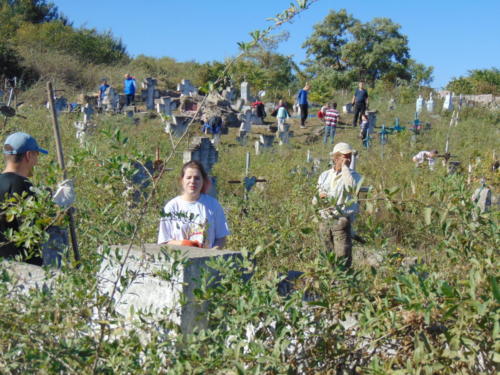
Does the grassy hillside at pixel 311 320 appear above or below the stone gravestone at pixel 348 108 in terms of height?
below

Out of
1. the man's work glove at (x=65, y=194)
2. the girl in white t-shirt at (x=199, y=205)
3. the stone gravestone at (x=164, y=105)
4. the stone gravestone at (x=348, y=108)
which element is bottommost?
the girl in white t-shirt at (x=199, y=205)

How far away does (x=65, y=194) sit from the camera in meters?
2.66

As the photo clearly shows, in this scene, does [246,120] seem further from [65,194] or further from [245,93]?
[65,194]

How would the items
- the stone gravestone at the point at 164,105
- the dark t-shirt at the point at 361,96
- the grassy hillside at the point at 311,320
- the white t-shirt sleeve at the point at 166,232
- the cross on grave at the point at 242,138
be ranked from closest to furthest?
the grassy hillside at the point at 311,320 → the white t-shirt sleeve at the point at 166,232 → the cross on grave at the point at 242,138 → the dark t-shirt at the point at 361,96 → the stone gravestone at the point at 164,105

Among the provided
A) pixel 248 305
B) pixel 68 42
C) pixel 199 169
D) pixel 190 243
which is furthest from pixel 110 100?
pixel 248 305

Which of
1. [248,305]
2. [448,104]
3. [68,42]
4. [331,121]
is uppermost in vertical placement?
[68,42]

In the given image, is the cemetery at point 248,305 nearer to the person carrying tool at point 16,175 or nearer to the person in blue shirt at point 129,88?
the person carrying tool at point 16,175

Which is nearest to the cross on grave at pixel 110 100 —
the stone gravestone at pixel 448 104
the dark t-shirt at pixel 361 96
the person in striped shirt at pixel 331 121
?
the person in striped shirt at pixel 331 121

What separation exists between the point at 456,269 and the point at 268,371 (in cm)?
93

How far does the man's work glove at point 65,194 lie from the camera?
8.70ft

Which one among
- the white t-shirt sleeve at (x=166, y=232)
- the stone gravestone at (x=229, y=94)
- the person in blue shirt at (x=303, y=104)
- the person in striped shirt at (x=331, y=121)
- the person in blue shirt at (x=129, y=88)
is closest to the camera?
the white t-shirt sleeve at (x=166, y=232)

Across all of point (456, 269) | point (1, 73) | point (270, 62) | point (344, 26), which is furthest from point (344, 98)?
point (456, 269)

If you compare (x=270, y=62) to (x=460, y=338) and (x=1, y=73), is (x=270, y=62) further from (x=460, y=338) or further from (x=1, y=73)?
(x=460, y=338)

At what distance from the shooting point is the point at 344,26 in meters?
48.5
